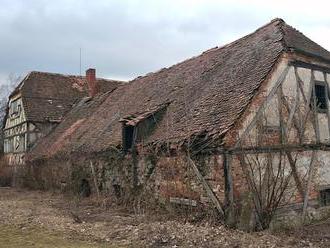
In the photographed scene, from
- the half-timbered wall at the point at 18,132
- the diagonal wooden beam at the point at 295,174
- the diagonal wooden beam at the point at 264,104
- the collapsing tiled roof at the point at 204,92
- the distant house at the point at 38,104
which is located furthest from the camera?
the distant house at the point at 38,104

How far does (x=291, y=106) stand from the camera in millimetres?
14070

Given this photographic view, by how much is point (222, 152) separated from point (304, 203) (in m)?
3.30

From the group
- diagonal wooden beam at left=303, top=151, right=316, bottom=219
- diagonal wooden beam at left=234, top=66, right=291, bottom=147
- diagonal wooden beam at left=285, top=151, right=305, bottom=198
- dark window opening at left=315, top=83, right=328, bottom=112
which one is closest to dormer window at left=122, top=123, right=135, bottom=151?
diagonal wooden beam at left=234, top=66, right=291, bottom=147

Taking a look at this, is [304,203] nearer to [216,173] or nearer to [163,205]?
[216,173]

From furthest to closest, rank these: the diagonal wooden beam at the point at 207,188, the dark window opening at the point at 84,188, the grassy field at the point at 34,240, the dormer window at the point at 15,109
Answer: the dormer window at the point at 15,109, the dark window opening at the point at 84,188, the diagonal wooden beam at the point at 207,188, the grassy field at the point at 34,240

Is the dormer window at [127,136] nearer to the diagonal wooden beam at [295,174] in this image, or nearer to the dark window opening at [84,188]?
the dark window opening at [84,188]

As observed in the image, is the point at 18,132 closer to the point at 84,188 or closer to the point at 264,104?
the point at 84,188

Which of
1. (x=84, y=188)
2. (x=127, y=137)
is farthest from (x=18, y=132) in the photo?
(x=127, y=137)

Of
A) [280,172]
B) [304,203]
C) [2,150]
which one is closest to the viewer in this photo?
[280,172]

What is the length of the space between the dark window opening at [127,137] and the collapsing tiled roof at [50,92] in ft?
47.3

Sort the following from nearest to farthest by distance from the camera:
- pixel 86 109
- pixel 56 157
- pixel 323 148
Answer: pixel 323 148 → pixel 56 157 → pixel 86 109

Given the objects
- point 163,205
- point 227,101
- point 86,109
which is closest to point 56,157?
point 86,109

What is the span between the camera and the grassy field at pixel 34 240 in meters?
9.98

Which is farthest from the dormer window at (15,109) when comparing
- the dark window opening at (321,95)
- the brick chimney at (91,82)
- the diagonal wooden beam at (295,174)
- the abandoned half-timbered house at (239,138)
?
the diagonal wooden beam at (295,174)
